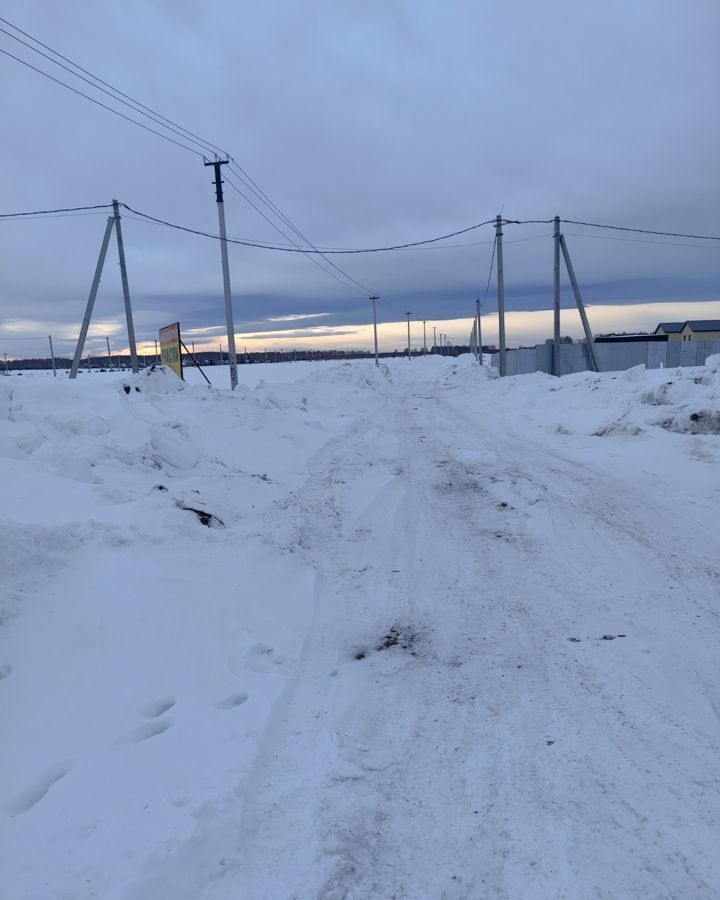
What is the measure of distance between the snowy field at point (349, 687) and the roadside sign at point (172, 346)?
1112 cm

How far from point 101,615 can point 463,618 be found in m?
2.95

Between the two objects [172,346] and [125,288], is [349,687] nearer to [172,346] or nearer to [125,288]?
[172,346]

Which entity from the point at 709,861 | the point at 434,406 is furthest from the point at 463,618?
the point at 434,406

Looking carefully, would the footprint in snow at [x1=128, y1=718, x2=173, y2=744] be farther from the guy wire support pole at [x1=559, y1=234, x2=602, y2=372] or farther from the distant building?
the distant building

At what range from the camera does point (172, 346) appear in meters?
19.9

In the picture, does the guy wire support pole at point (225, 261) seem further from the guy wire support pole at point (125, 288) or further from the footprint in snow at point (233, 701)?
the footprint in snow at point (233, 701)

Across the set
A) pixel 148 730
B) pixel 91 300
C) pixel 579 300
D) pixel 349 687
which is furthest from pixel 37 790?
pixel 579 300

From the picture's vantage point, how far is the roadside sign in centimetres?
1910

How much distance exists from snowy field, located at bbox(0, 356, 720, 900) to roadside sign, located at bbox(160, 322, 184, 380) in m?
11.1

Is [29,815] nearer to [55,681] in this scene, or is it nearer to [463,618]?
[55,681]

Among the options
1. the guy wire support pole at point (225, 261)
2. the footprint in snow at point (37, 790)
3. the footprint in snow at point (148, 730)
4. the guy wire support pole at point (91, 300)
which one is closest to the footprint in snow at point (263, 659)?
the footprint in snow at point (148, 730)

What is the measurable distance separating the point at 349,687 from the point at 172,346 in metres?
18.2

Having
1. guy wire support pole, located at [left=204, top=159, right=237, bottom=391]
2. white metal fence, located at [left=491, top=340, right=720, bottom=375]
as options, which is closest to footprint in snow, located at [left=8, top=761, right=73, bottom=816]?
guy wire support pole, located at [left=204, top=159, right=237, bottom=391]

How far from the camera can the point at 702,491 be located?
27.2 ft
